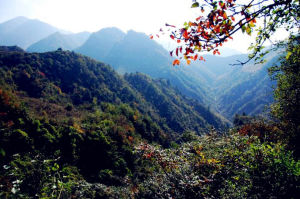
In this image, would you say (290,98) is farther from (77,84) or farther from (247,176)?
(77,84)

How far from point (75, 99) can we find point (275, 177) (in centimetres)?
7770

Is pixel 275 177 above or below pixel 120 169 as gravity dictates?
above

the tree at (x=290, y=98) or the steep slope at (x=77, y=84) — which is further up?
the tree at (x=290, y=98)

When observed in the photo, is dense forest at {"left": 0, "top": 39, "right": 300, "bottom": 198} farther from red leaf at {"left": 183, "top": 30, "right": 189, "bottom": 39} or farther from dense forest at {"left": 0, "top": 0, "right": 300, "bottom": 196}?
red leaf at {"left": 183, "top": 30, "right": 189, "bottom": 39}

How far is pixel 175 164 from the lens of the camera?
260 inches

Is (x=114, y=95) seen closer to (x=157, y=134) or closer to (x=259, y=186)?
(x=157, y=134)

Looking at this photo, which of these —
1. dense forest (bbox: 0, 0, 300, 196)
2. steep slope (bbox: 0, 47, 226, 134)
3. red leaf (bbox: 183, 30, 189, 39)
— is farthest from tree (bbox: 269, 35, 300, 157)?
steep slope (bbox: 0, 47, 226, 134)

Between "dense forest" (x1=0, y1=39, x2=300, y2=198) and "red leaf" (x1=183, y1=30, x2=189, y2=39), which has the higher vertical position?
"red leaf" (x1=183, y1=30, x2=189, y2=39)

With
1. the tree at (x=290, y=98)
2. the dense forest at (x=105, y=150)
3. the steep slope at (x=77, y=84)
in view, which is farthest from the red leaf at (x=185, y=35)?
the steep slope at (x=77, y=84)

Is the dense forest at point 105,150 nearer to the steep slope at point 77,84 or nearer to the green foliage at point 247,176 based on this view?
the green foliage at point 247,176

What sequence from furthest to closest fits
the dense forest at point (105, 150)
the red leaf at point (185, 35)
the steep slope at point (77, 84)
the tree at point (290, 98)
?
1. the steep slope at point (77, 84)
2. the tree at point (290, 98)
3. the dense forest at point (105, 150)
4. the red leaf at point (185, 35)

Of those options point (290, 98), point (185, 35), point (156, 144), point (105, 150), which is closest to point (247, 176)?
point (185, 35)

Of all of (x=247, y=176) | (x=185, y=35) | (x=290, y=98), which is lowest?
(x=247, y=176)

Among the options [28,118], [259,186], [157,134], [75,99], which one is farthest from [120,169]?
[75,99]
